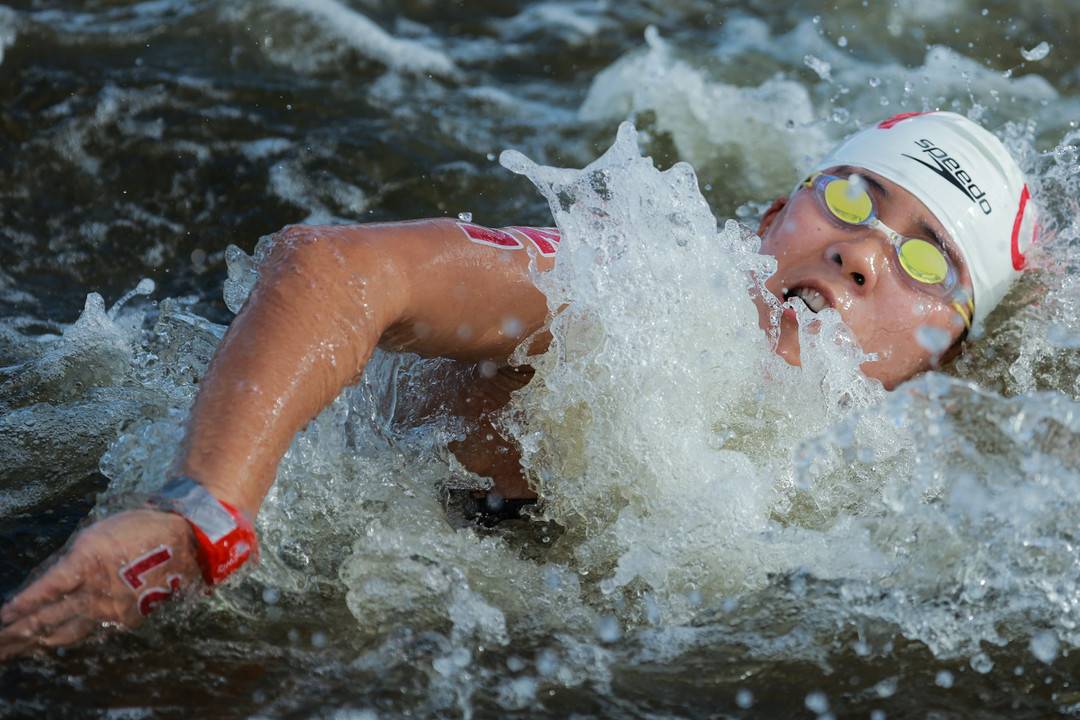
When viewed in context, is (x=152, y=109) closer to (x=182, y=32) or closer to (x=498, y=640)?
(x=182, y=32)

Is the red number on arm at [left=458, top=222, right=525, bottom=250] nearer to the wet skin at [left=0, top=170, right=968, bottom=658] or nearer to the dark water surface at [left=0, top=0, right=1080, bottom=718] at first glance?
the wet skin at [left=0, top=170, right=968, bottom=658]

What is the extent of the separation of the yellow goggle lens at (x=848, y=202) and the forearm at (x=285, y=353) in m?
1.62

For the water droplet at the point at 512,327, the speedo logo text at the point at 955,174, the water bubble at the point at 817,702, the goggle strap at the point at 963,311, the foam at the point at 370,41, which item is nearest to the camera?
the water bubble at the point at 817,702

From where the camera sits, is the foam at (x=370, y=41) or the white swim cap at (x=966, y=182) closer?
the white swim cap at (x=966, y=182)

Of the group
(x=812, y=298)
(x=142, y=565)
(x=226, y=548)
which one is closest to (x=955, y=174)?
(x=812, y=298)

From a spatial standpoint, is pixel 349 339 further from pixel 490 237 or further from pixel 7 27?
pixel 7 27

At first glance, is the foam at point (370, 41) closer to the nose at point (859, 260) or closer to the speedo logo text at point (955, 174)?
the speedo logo text at point (955, 174)

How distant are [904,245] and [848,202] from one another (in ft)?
0.73

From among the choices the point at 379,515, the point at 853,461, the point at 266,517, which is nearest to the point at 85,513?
the point at 266,517

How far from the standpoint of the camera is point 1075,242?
15.7ft

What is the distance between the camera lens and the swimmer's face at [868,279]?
3.90 metres

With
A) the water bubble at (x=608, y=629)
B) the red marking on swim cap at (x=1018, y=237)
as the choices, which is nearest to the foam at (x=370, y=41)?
the red marking on swim cap at (x=1018, y=237)

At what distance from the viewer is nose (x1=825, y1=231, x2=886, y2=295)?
391 centimetres

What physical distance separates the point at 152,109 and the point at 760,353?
3.71 m
